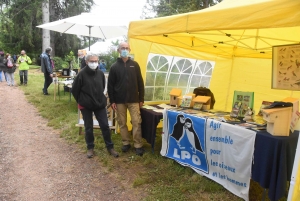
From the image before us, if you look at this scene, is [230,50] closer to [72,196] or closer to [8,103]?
[72,196]

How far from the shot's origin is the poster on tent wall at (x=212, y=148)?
2.85m

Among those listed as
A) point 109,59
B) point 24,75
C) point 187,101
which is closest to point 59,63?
point 109,59

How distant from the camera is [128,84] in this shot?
3963mm

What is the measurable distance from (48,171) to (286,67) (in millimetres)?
3385

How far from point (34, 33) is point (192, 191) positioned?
19.4 m

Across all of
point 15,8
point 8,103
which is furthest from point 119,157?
point 15,8

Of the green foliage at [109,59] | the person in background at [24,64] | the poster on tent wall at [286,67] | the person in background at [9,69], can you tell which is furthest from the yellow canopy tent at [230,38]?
the green foliage at [109,59]

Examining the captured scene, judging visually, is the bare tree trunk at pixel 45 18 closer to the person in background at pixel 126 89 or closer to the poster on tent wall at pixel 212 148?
the person in background at pixel 126 89

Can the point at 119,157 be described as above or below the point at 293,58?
below

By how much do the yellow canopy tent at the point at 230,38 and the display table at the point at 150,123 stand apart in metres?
1.02

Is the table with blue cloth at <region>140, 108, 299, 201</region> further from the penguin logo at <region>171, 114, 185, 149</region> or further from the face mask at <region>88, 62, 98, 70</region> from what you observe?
the face mask at <region>88, 62, 98, 70</region>

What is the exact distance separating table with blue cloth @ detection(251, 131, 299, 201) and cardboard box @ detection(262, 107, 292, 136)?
7 cm

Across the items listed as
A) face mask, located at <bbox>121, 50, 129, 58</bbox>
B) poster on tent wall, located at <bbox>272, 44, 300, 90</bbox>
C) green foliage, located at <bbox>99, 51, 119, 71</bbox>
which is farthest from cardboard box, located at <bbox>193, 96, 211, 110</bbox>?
green foliage, located at <bbox>99, 51, 119, 71</bbox>

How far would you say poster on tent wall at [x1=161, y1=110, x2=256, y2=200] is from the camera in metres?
2.85
